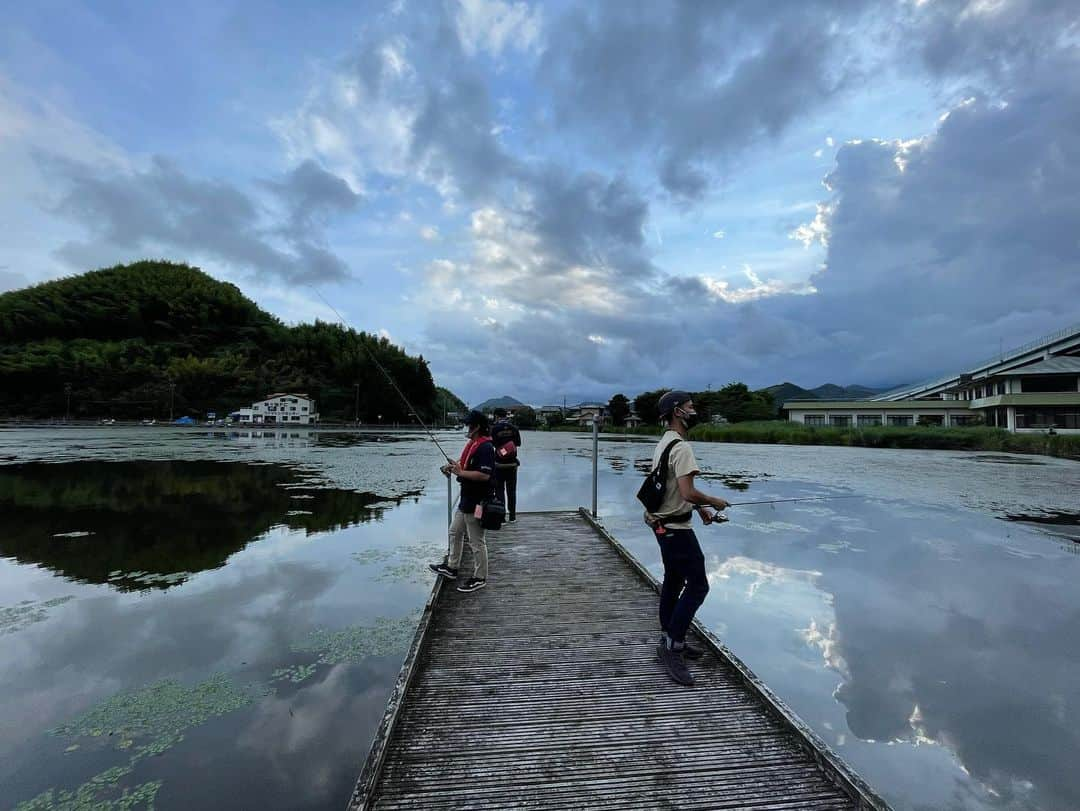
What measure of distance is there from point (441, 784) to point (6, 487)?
1804 cm

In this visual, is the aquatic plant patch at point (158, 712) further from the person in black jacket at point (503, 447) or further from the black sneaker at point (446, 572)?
the person in black jacket at point (503, 447)

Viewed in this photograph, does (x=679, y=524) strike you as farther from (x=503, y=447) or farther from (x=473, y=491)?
(x=503, y=447)

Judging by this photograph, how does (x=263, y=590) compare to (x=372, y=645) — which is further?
(x=263, y=590)

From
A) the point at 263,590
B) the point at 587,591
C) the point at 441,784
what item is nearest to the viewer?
the point at 441,784

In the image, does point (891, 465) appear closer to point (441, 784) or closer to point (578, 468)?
point (578, 468)

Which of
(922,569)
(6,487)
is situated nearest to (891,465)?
(922,569)

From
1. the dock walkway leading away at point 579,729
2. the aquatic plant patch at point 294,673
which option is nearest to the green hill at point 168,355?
the aquatic plant patch at point 294,673

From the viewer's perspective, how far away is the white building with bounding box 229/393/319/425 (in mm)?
90562

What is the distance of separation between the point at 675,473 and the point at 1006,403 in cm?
5796

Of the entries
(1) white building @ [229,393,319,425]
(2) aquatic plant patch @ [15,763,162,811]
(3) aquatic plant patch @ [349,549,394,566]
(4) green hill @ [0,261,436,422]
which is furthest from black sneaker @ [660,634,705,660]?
(1) white building @ [229,393,319,425]

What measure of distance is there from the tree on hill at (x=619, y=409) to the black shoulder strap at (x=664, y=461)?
9699 centimetres

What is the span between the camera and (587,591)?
560 centimetres

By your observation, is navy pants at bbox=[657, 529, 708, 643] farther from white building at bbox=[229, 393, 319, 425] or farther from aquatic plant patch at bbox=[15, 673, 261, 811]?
white building at bbox=[229, 393, 319, 425]

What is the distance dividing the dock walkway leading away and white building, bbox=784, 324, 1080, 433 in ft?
186
